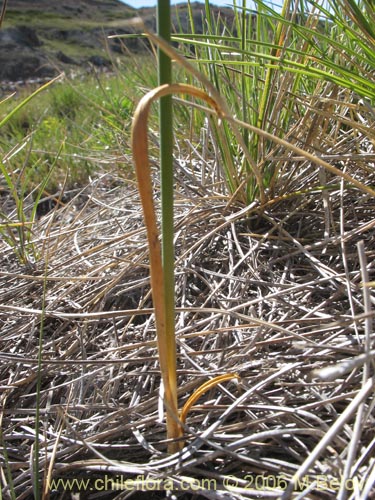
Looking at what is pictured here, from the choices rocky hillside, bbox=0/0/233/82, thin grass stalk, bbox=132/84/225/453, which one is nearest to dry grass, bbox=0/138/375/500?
thin grass stalk, bbox=132/84/225/453

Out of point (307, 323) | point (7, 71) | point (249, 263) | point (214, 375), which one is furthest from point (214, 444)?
point (7, 71)

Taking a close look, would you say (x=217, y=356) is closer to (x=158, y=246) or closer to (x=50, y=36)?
(x=158, y=246)

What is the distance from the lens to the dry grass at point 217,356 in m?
0.47

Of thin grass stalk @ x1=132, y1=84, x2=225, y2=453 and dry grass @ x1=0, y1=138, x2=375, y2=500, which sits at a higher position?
→ thin grass stalk @ x1=132, y1=84, x2=225, y2=453

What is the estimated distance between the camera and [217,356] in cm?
62

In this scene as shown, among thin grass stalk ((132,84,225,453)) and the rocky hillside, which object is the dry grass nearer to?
thin grass stalk ((132,84,225,453))

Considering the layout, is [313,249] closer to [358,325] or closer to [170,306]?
[358,325]

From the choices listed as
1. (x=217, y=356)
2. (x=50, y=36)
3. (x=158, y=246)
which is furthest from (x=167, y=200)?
(x=50, y=36)

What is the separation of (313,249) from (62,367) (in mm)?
416

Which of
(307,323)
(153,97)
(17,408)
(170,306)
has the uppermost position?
(153,97)

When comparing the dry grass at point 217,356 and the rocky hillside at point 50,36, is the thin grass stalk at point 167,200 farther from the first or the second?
the rocky hillside at point 50,36

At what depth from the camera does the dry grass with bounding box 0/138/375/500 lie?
469mm

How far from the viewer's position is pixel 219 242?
2.73 ft

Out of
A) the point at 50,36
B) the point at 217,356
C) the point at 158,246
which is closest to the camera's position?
the point at 158,246
